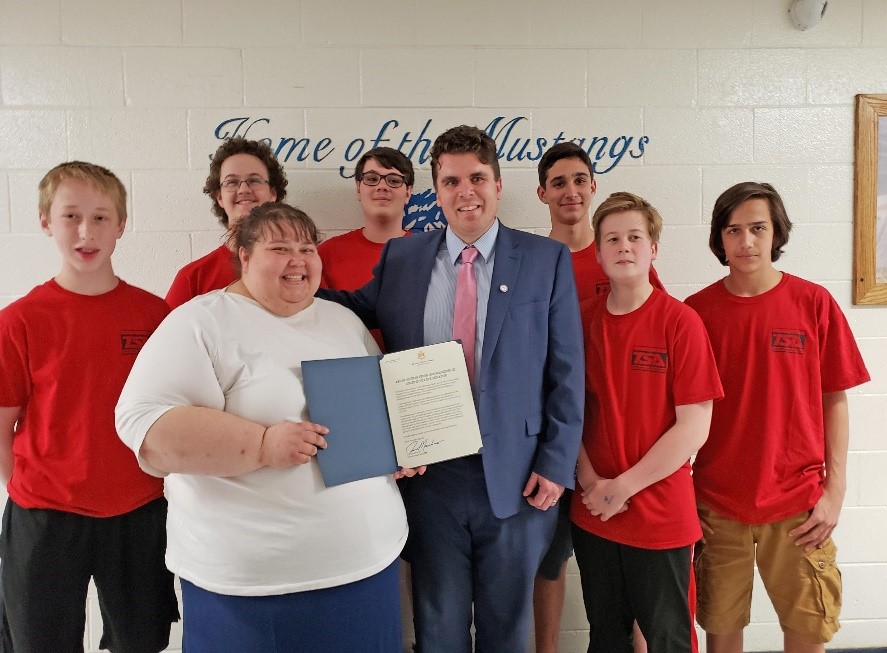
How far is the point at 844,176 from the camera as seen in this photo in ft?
9.04

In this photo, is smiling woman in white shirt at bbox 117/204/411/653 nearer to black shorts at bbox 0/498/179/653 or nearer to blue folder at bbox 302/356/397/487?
blue folder at bbox 302/356/397/487

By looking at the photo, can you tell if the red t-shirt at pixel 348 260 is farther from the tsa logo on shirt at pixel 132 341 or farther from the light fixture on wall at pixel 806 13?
the light fixture on wall at pixel 806 13

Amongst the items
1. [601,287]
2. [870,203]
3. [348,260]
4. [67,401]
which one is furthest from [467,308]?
[870,203]

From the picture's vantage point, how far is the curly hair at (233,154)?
2371mm

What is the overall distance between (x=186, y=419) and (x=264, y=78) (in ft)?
5.83

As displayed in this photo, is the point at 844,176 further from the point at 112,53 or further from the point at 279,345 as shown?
the point at 112,53

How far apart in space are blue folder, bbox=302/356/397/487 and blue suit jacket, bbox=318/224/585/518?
0.89 ft

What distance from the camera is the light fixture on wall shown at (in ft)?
8.57

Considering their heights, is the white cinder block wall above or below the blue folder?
above

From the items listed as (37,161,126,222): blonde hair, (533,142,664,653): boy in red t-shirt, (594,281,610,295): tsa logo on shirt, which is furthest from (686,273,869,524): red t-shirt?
(37,161,126,222): blonde hair

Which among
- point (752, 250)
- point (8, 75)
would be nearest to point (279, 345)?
point (752, 250)

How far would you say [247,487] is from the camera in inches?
57.5

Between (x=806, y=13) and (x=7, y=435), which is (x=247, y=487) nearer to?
(x=7, y=435)

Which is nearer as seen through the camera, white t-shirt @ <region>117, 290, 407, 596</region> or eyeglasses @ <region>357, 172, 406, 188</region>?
white t-shirt @ <region>117, 290, 407, 596</region>
